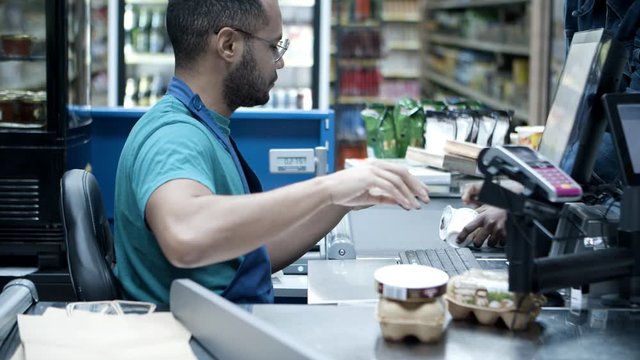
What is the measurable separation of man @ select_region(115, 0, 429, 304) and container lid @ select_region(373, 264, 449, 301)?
15 centimetres

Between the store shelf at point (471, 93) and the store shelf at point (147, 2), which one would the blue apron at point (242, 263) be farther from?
the store shelf at point (147, 2)

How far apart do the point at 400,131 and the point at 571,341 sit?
231 centimetres

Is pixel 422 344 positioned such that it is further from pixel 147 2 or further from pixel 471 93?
pixel 471 93

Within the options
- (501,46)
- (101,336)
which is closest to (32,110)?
(101,336)

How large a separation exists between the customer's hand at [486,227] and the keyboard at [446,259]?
0.14 feet

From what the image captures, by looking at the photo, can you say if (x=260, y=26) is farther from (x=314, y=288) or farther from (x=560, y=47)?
(x=560, y=47)

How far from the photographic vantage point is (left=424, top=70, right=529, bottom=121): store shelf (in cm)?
765

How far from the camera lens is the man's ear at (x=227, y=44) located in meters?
2.18

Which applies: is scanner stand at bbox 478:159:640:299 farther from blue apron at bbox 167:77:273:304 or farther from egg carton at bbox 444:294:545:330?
blue apron at bbox 167:77:273:304

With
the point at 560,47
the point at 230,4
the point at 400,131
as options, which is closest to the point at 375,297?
the point at 230,4

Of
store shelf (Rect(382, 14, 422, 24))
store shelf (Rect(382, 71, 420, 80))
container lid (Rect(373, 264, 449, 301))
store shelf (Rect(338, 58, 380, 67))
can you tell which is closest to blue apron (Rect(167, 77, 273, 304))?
container lid (Rect(373, 264, 449, 301))

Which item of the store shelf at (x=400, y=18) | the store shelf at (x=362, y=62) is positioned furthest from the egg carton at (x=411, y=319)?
the store shelf at (x=400, y=18)

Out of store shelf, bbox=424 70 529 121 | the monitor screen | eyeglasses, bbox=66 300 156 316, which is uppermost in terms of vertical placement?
the monitor screen

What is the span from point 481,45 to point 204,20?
298 inches
